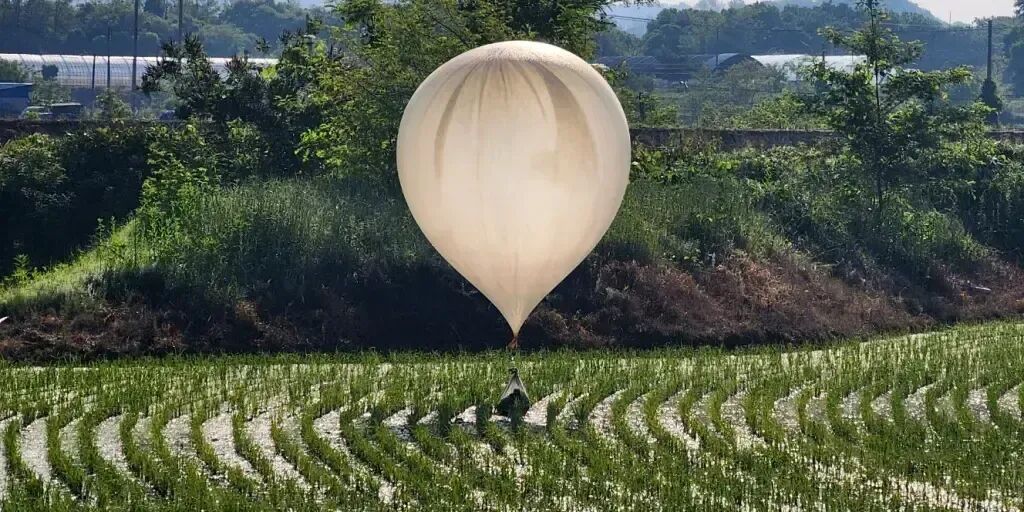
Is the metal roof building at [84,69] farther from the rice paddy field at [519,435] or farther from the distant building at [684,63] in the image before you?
the rice paddy field at [519,435]

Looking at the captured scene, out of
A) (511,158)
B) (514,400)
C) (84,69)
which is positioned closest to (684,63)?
(84,69)

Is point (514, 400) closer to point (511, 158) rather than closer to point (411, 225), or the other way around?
point (511, 158)

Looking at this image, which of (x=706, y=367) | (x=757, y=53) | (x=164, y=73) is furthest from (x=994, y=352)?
(x=757, y=53)

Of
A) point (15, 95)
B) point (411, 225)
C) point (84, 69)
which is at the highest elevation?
point (84, 69)

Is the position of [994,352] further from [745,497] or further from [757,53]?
[757,53]

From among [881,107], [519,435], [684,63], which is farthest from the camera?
[684,63]

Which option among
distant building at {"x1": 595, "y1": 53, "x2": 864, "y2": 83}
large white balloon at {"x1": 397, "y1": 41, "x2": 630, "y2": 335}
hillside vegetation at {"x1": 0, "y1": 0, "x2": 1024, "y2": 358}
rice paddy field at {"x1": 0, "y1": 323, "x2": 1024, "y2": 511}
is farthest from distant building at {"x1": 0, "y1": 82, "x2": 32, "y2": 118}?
large white balloon at {"x1": 397, "y1": 41, "x2": 630, "y2": 335}
